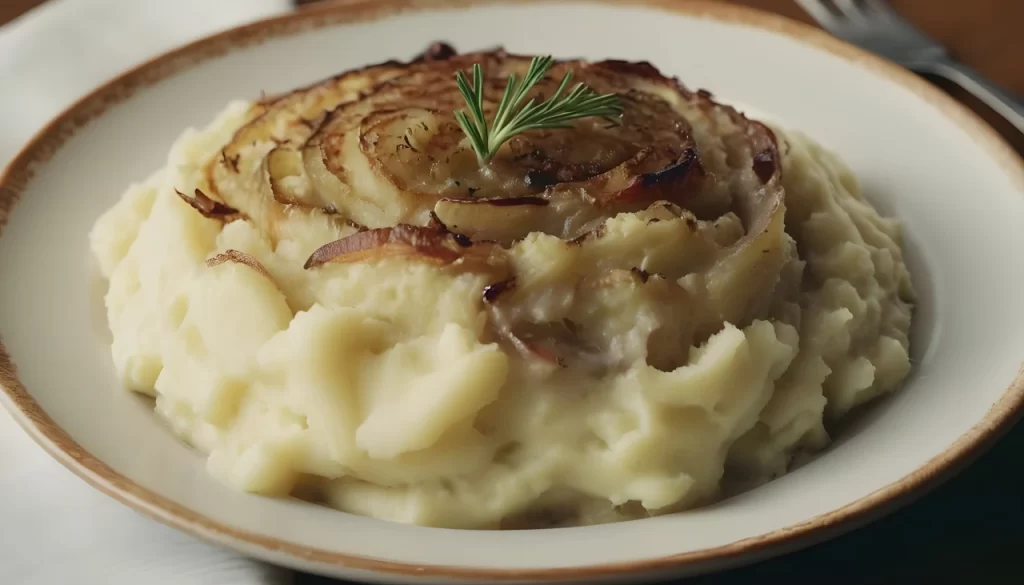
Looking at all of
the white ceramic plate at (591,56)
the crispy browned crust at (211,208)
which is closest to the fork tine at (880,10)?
the white ceramic plate at (591,56)

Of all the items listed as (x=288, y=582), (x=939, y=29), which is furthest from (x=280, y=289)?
(x=939, y=29)

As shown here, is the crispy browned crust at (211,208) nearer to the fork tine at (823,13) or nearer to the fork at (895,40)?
the fork at (895,40)

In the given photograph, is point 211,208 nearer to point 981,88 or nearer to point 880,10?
point 981,88

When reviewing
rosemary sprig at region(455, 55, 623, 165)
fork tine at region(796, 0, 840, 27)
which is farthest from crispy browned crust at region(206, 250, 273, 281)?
fork tine at region(796, 0, 840, 27)

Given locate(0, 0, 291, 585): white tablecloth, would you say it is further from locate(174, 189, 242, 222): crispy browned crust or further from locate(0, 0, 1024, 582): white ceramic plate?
locate(174, 189, 242, 222): crispy browned crust

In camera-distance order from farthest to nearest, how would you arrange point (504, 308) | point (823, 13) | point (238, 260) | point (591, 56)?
point (823, 13)
point (591, 56)
point (238, 260)
point (504, 308)

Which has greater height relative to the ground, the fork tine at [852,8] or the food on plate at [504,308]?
the fork tine at [852,8]

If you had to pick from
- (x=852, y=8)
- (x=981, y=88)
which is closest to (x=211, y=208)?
(x=981, y=88)
